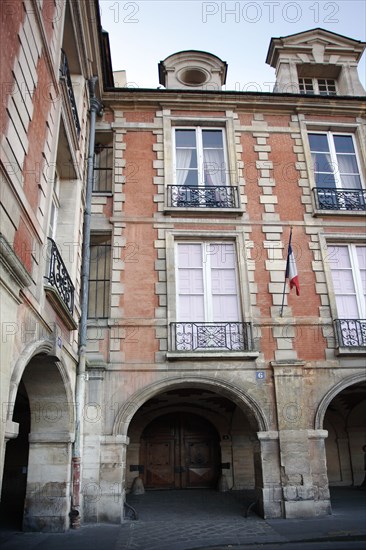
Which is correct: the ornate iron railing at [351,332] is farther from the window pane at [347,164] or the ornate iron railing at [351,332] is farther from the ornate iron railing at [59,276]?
the ornate iron railing at [59,276]

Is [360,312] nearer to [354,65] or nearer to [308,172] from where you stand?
[308,172]

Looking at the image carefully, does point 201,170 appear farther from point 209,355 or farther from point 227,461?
point 227,461

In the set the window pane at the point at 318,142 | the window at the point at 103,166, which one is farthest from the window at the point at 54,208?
the window pane at the point at 318,142

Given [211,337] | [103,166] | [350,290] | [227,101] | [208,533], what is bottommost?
[208,533]

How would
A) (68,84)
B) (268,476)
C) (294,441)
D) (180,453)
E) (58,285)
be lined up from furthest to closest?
(180,453), (294,441), (268,476), (68,84), (58,285)

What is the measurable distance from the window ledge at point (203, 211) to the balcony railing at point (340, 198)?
6.42ft

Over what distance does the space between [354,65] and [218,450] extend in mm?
11052

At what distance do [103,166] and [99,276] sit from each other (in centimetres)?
302

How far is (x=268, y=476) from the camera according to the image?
845cm

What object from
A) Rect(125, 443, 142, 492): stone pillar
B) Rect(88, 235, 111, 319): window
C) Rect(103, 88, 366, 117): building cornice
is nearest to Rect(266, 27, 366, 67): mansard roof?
Rect(103, 88, 366, 117): building cornice

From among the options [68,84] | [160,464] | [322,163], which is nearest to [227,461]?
[160,464]

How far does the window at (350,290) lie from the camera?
9500mm

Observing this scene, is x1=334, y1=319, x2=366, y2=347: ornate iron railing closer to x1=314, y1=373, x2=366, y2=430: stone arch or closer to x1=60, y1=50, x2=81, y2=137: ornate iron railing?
x1=314, y1=373, x2=366, y2=430: stone arch

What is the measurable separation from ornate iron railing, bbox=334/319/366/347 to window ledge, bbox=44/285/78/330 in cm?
523
